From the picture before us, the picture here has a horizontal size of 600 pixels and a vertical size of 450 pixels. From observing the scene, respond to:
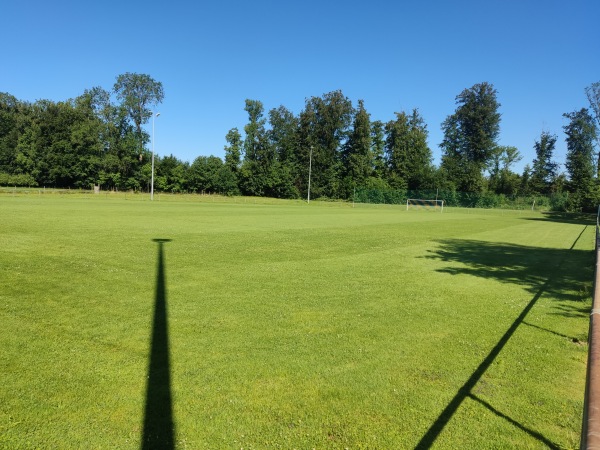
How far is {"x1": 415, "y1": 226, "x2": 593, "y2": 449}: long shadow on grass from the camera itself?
13.1 feet

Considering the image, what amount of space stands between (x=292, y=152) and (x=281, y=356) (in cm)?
8902

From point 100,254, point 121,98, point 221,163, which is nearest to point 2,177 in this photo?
point 121,98

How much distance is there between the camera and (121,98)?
8319cm

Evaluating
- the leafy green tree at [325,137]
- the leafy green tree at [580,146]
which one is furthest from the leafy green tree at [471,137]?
the leafy green tree at [325,137]

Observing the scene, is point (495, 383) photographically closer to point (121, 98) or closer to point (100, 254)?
point (100, 254)

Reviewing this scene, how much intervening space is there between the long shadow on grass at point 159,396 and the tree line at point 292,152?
7331 cm

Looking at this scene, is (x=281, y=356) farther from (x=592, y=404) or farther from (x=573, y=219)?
(x=573, y=219)

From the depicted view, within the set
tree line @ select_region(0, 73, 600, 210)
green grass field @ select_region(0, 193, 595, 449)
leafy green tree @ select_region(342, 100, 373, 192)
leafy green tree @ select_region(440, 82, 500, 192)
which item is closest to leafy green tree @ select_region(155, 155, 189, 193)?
tree line @ select_region(0, 73, 600, 210)

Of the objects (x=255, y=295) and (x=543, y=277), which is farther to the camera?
(x=543, y=277)

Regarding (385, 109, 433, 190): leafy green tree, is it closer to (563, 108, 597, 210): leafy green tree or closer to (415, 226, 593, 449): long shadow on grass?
(563, 108, 597, 210): leafy green tree

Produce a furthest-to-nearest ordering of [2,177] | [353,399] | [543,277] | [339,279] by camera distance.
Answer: [2,177] → [543,277] → [339,279] → [353,399]

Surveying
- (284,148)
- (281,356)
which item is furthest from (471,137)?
(281,356)

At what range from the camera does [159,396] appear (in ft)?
13.0

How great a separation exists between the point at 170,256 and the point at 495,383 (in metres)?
9.55
